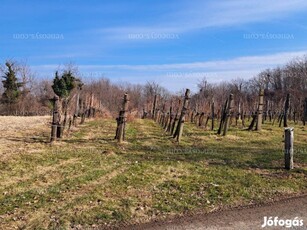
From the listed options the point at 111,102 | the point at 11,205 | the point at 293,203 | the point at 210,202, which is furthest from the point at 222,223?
the point at 111,102

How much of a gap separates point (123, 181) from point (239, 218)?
9.47 ft

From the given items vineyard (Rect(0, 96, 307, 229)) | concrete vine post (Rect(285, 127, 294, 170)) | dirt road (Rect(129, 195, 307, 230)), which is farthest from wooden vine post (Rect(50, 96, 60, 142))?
concrete vine post (Rect(285, 127, 294, 170))

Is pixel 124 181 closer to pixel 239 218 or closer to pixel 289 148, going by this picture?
pixel 239 218

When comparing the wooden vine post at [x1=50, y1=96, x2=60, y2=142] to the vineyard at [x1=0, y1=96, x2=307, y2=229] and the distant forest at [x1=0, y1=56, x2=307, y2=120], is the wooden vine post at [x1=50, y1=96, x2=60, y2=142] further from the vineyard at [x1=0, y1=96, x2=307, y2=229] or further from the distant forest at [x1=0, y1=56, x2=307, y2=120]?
the distant forest at [x1=0, y1=56, x2=307, y2=120]

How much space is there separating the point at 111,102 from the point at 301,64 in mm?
45498

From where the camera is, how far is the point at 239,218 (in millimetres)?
5664

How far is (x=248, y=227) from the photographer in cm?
526

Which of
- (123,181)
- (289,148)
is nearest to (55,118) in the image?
(123,181)

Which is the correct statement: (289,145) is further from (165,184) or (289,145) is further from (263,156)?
(165,184)

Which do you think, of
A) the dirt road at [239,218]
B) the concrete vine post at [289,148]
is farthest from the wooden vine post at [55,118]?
the concrete vine post at [289,148]

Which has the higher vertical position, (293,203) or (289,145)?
(289,145)

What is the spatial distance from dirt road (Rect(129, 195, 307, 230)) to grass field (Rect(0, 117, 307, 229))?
289 millimetres

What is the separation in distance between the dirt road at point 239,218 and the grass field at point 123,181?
0.29 m

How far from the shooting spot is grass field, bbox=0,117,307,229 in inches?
222
